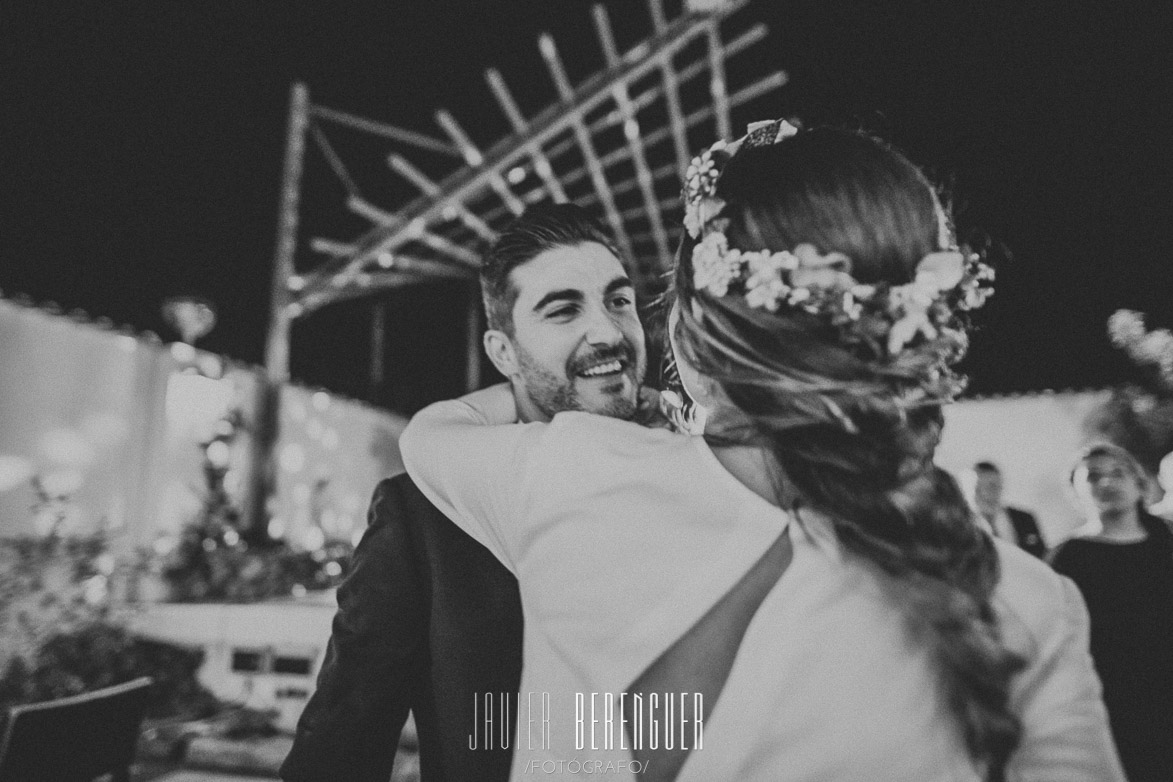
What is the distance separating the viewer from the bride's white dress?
2.41 feet

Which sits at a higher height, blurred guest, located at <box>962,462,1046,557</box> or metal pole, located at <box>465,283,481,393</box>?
metal pole, located at <box>465,283,481,393</box>

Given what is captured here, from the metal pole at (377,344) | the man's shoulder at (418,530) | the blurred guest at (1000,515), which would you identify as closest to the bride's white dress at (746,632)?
the man's shoulder at (418,530)

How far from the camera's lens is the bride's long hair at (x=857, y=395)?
75 cm

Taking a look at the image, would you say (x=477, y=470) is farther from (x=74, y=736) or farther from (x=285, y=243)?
(x=285, y=243)

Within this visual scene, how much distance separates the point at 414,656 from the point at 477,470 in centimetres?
41

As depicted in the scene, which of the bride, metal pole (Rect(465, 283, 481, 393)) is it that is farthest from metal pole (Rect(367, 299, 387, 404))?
the bride

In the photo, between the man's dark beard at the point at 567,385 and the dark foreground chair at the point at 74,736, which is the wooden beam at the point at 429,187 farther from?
the man's dark beard at the point at 567,385

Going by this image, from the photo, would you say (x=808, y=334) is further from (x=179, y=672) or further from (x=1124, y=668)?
(x=179, y=672)

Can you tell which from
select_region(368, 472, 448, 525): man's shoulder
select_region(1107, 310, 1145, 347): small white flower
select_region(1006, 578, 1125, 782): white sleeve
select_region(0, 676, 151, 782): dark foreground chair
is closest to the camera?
select_region(1006, 578, 1125, 782): white sleeve

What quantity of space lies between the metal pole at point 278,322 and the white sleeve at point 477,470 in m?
5.37

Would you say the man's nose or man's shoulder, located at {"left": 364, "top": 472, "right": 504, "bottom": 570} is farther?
the man's nose

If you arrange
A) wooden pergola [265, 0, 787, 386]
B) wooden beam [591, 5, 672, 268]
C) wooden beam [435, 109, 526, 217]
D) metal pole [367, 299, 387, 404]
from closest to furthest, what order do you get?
wooden beam [591, 5, 672, 268]
wooden beam [435, 109, 526, 217]
wooden pergola [265, 0, 787, 386]
metal pole [367, 299, 387, 404]

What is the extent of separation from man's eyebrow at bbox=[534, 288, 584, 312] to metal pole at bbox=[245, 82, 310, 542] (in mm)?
5127

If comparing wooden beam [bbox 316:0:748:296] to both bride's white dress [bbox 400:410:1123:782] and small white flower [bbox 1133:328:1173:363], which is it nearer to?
bride's white dress [bbox 400:410:1123:782]
